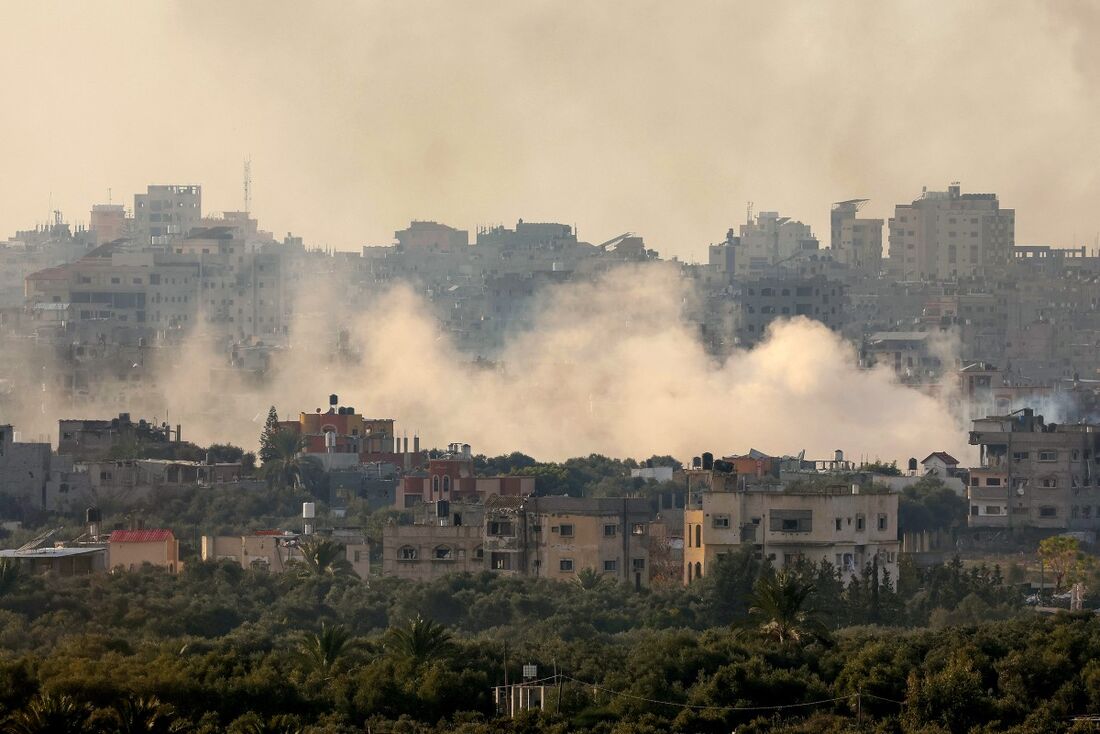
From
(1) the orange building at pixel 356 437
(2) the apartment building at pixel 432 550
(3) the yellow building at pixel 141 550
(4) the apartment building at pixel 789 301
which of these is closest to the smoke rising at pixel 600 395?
(4) the apartment building at pixel 789 301

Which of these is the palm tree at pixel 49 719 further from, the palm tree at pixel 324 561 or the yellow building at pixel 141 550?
the palm tree at pixel 324 561

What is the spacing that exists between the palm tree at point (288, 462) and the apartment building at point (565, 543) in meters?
25.8

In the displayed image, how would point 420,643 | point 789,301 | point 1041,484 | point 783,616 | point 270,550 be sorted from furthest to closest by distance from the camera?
point 789,301 → point 1041,484 → point 270,550 → point 783,616 → point 420,643

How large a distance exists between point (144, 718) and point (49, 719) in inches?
63.0

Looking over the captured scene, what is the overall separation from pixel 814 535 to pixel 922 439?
51.9 metres

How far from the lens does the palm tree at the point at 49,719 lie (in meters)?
48.6

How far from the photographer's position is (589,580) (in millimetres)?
94438

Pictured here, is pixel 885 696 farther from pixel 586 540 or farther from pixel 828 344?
pixel 828 344

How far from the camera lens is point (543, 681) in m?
64.7

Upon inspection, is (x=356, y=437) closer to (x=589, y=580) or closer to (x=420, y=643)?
(x=589, y=580)

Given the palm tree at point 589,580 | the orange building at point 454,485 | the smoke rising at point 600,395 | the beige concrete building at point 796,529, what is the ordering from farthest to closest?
the smoke rising at point 600,395, the orange building at point 454,485, the beige concrete building at point 796,529, the palm tree at point 589,580

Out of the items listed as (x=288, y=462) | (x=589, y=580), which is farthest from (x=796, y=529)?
(x=288, y=462)

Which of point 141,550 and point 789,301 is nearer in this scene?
point 141,550

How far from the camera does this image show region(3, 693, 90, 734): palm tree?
48625 mm
